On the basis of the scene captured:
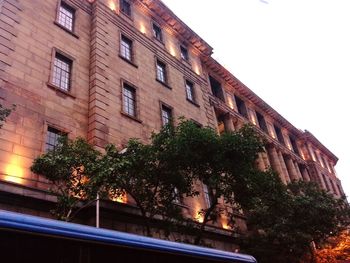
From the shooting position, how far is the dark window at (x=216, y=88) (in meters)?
34.4

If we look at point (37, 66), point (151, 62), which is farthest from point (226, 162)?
point (151, 62)

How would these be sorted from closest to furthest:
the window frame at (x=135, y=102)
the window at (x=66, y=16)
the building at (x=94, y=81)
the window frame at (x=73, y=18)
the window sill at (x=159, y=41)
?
the building at (x=94, y=81)
the window frame at (x=73, y=18)
the window frame at (x=135, y=102)
the window at (x=66, y=16)
the window sill at (x=159, y=41)

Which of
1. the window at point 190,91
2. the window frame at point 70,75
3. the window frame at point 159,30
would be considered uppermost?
the window frame at point 159,30

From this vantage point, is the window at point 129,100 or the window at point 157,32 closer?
the window at point 129,100

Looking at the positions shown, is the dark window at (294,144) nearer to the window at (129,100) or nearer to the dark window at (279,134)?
the dark window at (279,134)

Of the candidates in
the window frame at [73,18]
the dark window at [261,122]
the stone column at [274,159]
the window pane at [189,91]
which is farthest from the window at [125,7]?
the stone column at [274,159]

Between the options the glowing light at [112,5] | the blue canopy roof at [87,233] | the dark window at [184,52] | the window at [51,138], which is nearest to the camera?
the blue canopy roof at [87,233]

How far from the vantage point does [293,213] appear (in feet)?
67.2

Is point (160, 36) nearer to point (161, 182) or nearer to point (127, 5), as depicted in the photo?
point (127, 5)

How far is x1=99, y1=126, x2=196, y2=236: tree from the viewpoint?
42.7 feet

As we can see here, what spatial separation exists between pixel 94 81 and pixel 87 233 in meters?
14.0

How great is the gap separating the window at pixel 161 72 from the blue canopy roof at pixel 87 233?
60.3 ft

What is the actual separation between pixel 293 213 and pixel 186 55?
15.9m

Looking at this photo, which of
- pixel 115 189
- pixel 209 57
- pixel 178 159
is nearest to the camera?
pixel 115 189
